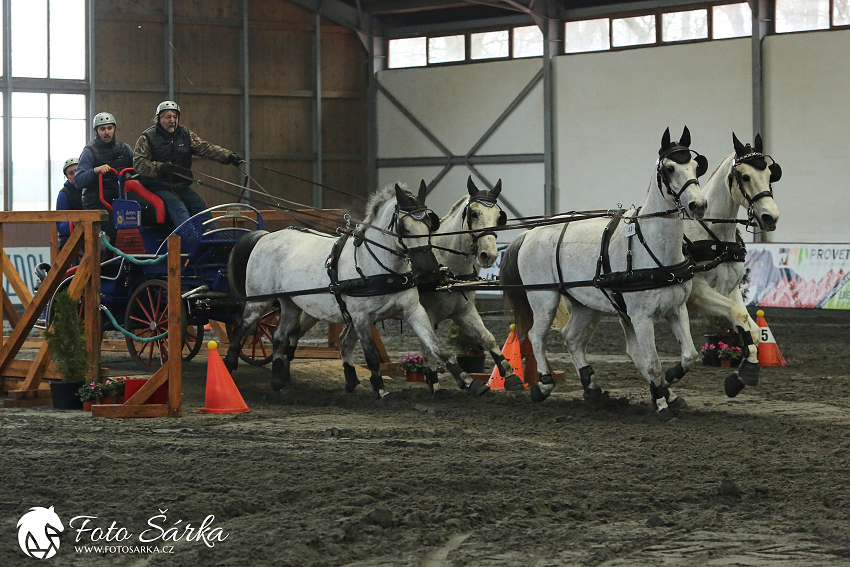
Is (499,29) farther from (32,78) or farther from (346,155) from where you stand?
(32,78)

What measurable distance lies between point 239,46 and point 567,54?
6800 mm

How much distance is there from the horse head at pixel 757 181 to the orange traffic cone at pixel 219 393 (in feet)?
13.3

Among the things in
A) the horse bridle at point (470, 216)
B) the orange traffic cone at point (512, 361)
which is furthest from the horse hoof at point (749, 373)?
the orange traffic cone at point (512, 361)

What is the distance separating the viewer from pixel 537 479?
18.2 ft

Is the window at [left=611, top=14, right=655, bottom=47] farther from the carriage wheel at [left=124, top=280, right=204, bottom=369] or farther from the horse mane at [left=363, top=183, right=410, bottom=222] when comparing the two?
the carriage wheel at [left=124, top=280, right=204, bottom=369]

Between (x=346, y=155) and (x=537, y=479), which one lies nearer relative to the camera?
(x=537, y=479)

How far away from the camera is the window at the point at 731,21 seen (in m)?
18.8

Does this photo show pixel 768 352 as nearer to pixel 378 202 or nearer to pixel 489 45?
pixel 378 202

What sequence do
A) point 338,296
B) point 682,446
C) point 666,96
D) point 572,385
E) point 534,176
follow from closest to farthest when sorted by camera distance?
point 682,446 → point 338,296 → point 572,385 → point 666,96 → point 534,176

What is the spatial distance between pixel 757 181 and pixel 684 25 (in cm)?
1292

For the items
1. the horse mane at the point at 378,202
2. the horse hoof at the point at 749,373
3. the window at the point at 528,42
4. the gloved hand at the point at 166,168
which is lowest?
the horse hoof at the point at 749,373

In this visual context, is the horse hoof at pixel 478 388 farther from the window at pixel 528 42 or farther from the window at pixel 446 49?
the window at pixel 446 49

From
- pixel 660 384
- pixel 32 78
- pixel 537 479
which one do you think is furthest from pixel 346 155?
pixel 537 479

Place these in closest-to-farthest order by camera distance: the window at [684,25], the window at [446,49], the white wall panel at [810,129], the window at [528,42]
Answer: the white wall panel at [810,129], the window at [684,25], the window at [528,42], the window at [446,49]
